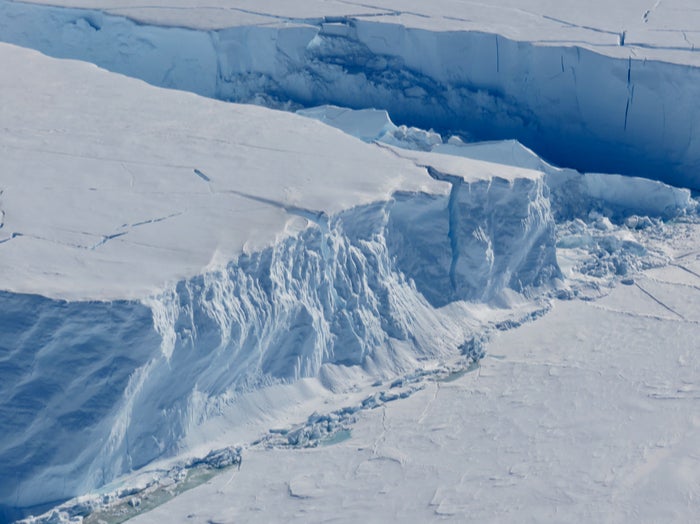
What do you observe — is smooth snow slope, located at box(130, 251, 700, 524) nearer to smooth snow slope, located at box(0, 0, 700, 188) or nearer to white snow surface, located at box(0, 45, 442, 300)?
white snow surface, located at box(0, 45, 442, 300)

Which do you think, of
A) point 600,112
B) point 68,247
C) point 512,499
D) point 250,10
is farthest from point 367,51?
point 512,499

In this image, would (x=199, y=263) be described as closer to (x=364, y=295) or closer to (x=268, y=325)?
(x=268, y=325)

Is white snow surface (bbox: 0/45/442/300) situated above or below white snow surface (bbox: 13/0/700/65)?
below

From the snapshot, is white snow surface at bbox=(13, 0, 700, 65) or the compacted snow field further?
white snow surface at bbox=(13, 0, 700, 65)

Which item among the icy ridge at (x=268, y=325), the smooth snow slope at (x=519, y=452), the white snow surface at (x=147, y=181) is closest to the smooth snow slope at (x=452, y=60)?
the white snow surface at (x=147, y=181)

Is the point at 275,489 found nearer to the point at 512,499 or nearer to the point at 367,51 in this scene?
the point at 512,499

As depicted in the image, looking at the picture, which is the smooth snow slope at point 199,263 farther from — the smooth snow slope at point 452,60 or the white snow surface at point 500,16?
the white snow surface at point 500,16

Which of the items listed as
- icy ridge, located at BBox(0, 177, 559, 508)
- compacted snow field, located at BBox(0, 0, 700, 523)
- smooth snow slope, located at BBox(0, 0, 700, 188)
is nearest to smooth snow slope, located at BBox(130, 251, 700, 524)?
compacted snow field, located at BBox(0, 0, 700, 523)
